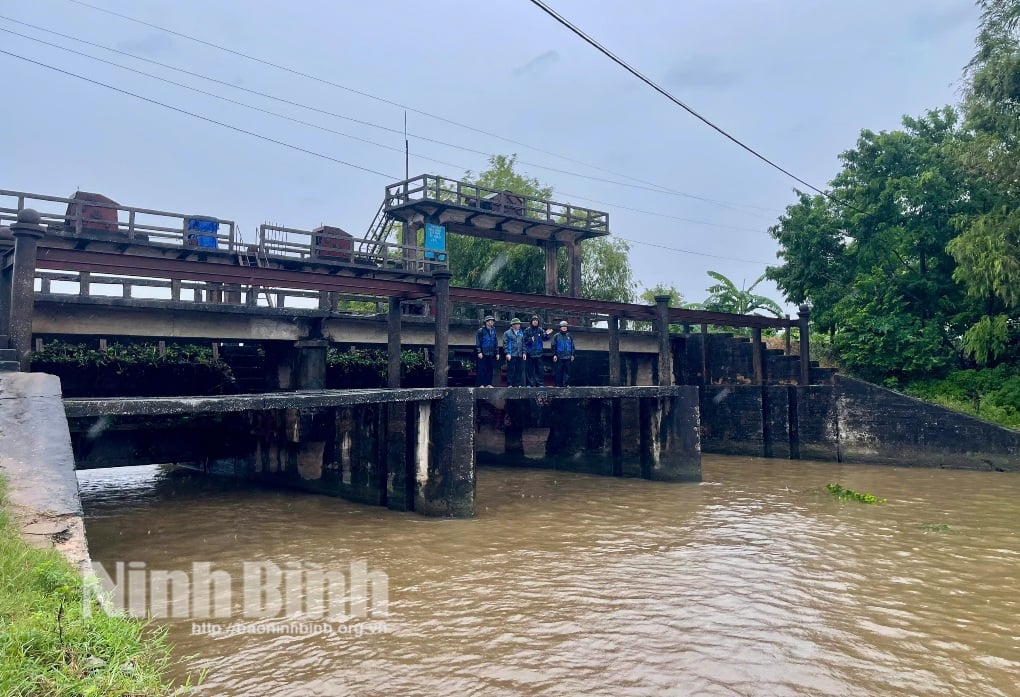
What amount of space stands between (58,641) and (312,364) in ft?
45.7

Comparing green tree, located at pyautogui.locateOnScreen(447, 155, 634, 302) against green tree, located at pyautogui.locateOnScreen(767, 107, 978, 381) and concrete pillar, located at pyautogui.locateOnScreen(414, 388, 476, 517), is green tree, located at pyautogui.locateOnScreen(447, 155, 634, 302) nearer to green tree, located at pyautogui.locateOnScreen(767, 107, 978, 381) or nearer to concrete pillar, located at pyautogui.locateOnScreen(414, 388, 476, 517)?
green tree, located at pyautogui.locateOnScreen(767, 107, 978, 381)

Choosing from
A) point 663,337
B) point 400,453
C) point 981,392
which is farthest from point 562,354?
point 981,392

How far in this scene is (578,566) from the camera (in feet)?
34.6

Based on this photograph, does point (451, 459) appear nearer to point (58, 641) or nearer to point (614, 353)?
point (614, 353)

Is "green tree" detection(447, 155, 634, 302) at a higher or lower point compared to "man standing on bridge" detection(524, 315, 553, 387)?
higher

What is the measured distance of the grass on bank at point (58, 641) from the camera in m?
3.60

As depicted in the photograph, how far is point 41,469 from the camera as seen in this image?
6309mm

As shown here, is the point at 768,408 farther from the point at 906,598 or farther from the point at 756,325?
the point at 906,598

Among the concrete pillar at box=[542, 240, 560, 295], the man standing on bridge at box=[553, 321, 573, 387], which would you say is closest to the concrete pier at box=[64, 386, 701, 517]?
the man standing on bridge at box=[553, 321, 573, 387]

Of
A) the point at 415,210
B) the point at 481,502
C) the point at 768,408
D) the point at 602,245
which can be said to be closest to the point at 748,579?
the point at 481,502

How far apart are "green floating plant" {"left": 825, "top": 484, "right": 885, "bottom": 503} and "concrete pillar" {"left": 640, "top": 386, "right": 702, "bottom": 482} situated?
3.31 m

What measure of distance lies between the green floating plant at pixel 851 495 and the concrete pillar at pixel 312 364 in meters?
12.7

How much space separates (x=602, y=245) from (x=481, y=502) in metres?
23.7

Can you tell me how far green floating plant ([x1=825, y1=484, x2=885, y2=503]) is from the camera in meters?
15.7
